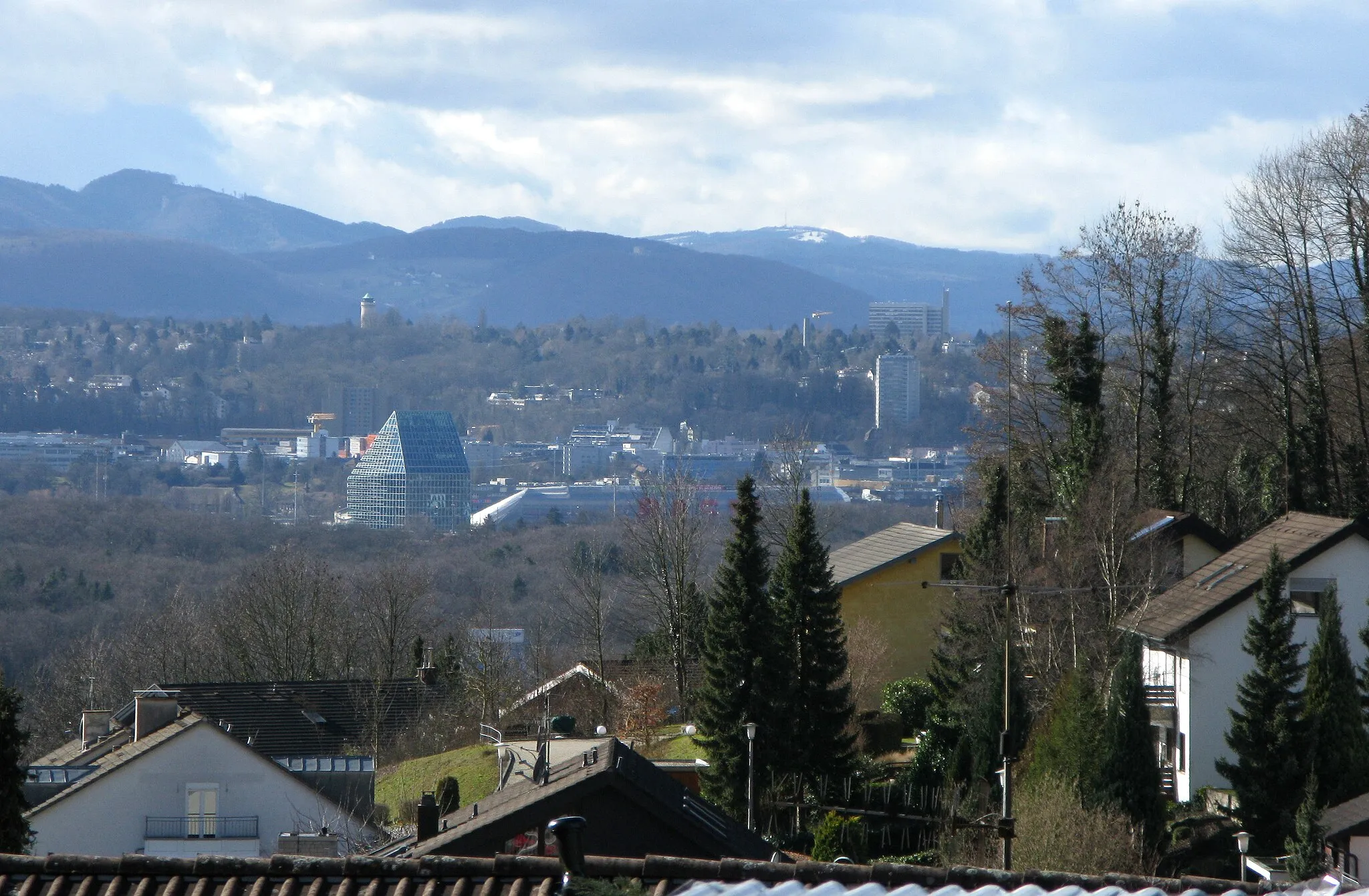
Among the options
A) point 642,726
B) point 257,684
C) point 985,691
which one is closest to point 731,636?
point 985,691

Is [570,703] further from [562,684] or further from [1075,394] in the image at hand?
[1075,394]

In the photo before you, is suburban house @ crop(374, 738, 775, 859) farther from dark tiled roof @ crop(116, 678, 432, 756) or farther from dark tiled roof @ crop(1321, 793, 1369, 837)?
dark tiled roof @ crop(116, 678, 432, 756)

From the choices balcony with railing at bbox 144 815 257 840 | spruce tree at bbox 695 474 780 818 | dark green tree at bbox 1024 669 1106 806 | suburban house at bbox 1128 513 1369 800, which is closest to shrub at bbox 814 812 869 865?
dark green tree at bbox 1024 669 1106 806

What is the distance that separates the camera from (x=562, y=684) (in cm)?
3825

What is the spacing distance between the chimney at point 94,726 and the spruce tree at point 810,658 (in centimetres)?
1360

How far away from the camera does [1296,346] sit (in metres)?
34.5

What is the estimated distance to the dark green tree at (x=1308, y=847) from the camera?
18.9 meters

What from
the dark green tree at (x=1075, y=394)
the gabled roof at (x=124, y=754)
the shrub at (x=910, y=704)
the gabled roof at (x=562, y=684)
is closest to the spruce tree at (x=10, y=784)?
the gabled roof at (x=124, y=754)

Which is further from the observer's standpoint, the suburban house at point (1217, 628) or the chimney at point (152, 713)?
the chimney at point (152, 713)

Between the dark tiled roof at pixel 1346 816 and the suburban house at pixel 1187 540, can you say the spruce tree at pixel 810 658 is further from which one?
the dark tiled roof at pixel 1346 816

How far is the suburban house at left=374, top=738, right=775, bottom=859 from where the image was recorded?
15070mm

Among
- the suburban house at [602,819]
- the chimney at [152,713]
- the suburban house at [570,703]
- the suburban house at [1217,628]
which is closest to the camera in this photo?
the suburban house at [602,819]

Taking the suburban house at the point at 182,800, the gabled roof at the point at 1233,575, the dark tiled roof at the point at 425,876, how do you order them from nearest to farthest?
the dark tiled roof at the point at 425,876
the suburban house at the point at 182,800
the gabled roof at the point at 1233,575

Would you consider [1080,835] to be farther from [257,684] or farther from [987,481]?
[257,684]
